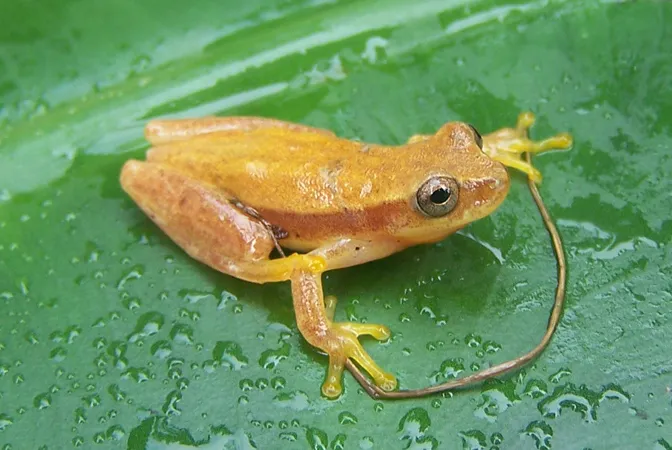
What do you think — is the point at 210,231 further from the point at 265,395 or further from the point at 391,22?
the point at 391,22

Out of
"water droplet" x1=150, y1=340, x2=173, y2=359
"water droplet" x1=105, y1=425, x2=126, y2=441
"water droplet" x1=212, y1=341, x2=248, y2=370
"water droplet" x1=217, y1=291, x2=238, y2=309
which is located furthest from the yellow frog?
"water droplet" x1=105, y1=425, x2=126, y2=441

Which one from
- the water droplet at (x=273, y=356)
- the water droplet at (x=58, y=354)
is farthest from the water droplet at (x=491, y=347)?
the water droplet at (x=58, y=354)

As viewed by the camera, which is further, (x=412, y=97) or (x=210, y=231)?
(x=412, y=97)

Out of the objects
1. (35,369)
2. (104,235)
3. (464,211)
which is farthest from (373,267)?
(35,369)

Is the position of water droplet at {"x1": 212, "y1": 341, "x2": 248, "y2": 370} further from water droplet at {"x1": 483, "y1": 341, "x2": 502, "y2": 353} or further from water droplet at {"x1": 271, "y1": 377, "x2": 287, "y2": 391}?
water droplet at {"x1": 483, "y1": 341, "x2": 502, "y2": 353}

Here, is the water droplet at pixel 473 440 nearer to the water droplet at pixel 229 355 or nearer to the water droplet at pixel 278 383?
the water droplet at pixel 278 383

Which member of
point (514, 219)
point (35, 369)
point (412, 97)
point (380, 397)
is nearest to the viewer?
point (380, 397)

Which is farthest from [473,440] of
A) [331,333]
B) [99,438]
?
[99,438]
